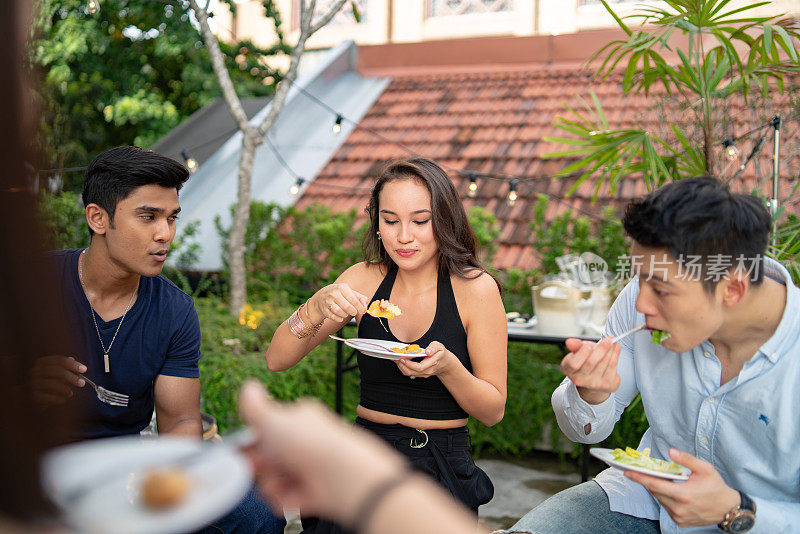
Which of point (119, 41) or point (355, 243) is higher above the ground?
point (119, 41)

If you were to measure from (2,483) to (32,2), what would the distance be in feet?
1.74

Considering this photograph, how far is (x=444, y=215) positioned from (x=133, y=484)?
1723mm

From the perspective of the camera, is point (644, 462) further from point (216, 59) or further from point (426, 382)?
point (216, 59)

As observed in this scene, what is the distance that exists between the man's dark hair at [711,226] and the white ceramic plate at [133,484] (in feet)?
3.86

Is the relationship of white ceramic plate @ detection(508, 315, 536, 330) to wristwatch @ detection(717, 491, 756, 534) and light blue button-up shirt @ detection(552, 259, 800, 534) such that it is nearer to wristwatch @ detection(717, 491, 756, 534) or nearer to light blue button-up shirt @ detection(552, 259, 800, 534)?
light blue button-up shirt @ detection(552, 259, 800, 534)

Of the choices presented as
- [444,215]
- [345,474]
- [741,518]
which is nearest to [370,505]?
[345,474]

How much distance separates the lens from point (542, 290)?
3.65 metres

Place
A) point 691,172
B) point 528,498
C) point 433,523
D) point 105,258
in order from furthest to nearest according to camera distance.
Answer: point 528,498 → point 691,172 → point 105,258 → point 433,523

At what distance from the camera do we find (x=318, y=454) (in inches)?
33.2

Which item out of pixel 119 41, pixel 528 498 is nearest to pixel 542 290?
pixel 528 498

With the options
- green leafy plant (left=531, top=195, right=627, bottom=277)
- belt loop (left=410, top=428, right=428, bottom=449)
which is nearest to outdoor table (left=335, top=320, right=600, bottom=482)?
green leafy plant (left=531, top=195, right=627, bottom=277)

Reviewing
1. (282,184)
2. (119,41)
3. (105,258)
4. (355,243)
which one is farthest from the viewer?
(119,41)

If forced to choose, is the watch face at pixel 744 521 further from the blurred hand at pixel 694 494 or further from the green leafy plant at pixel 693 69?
the green leafy plant at pixel 693 69

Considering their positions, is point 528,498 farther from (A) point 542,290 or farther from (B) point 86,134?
(B) point 86,134
